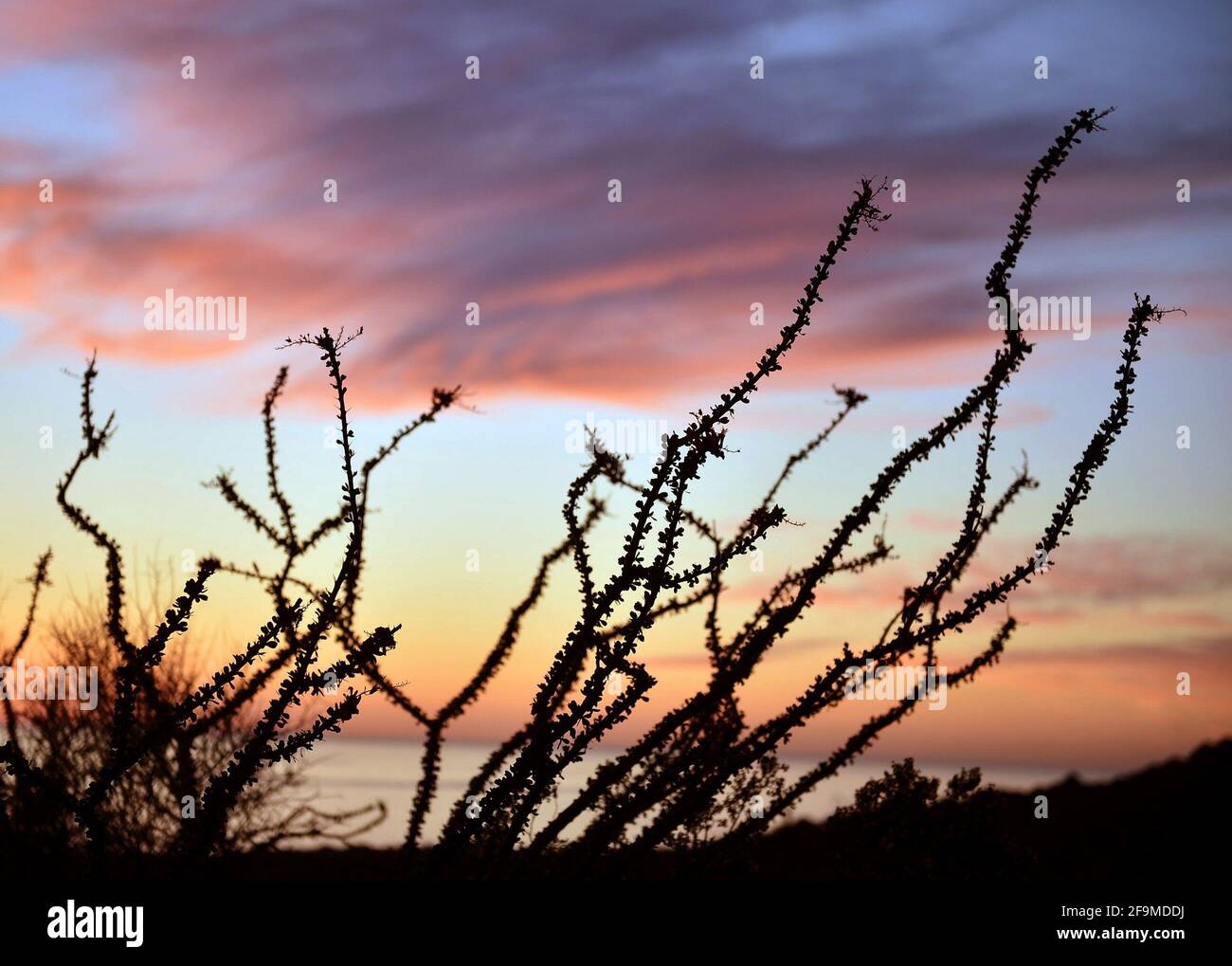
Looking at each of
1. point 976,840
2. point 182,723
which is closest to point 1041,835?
point 976,840

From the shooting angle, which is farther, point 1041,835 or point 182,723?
point 1041,835

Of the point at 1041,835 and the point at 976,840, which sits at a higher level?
the point at 976,840

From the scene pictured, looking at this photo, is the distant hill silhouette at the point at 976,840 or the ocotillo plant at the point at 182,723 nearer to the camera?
the ocotillo plant at the point at 182,723

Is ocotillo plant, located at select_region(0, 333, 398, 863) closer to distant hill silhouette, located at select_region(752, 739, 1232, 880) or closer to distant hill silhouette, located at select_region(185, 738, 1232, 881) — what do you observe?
distant hill silhouette, located at select_region(185, 738, 1232, 881)

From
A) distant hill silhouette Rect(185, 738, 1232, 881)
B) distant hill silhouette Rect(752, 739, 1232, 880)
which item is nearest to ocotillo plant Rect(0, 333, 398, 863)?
distant hill silhouette Rect(185, 738, 1232, 881)

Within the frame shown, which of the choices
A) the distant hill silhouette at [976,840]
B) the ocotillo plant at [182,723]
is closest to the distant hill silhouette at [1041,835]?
the distant hill silhouette at [976,840]

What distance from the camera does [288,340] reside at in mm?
5738

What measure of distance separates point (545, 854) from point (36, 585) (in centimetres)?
543

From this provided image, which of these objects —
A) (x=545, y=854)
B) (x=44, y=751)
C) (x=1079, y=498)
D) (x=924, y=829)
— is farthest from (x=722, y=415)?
(x=44, y=751)

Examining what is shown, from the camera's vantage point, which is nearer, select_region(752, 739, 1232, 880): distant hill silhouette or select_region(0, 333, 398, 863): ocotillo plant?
select_region(0, 333, 398, 863): ocotillo plant

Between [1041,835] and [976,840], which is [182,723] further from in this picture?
[1041,835]

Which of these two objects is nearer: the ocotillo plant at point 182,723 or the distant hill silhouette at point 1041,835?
the ocotillo plant at point 182,723

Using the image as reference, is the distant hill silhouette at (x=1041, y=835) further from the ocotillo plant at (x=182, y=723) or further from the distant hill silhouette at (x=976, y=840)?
the ocotillo plant at (x=182, y=723)
